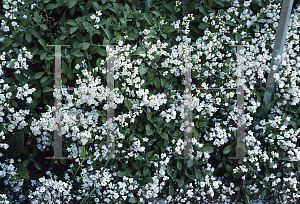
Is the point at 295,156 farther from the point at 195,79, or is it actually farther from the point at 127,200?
the point at 127,200

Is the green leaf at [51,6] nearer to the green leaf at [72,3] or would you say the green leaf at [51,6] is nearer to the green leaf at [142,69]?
the green leaf at [72,3]

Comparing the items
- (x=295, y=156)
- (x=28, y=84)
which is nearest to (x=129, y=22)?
(x=28, y=84)

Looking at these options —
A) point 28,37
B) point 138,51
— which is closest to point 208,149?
point 138,51

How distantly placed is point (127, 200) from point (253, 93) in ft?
5.69

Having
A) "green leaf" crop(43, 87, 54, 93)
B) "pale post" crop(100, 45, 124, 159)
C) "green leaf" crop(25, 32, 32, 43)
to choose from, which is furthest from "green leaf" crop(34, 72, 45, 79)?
"pale post" crop(100, 45, 124, 159)

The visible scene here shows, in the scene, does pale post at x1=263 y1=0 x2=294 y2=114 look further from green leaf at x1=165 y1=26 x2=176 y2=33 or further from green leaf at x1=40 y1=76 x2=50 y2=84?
green leaf at x1=40 y1=76 x2=50 y2=84

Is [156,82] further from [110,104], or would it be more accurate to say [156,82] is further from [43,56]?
[43,56]

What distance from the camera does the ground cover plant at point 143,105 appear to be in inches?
102

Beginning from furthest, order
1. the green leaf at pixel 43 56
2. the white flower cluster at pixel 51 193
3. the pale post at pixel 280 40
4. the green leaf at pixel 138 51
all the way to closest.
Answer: the pale post at pixel 280 40 < the green leaf at pixel 138 51 < the green leaf at pixel 43 56 < the white flower cluster at pixel 51 193

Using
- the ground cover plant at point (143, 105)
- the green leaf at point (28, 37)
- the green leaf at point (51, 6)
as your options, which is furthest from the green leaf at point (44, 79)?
the green leaf at point (51, 6)

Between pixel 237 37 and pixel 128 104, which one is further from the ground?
pixel 237 37

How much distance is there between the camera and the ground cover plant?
2.60 meters

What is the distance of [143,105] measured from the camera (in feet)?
8.86

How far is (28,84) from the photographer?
8.77ft
